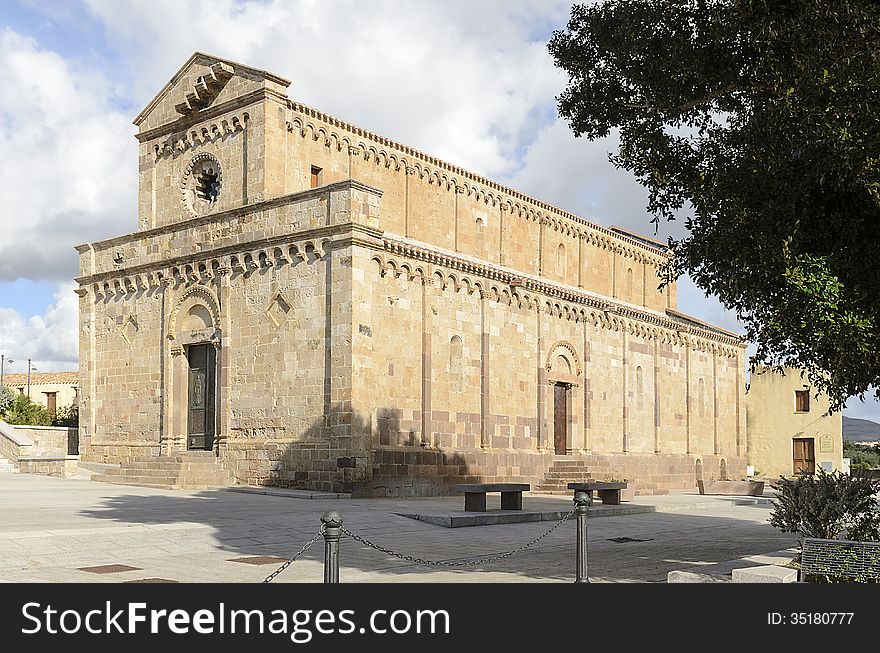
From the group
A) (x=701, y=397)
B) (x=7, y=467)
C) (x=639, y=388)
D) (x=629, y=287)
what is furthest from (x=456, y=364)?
(x=701, y=397)

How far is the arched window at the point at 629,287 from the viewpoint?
130ft

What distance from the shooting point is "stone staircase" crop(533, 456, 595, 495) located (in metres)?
29.7

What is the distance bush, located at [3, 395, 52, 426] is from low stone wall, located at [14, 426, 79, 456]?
284 inches

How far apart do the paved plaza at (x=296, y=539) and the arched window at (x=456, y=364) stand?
4309mm

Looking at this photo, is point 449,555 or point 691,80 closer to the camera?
point 691,80

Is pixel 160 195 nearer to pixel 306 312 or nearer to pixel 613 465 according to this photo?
pixel 306 312

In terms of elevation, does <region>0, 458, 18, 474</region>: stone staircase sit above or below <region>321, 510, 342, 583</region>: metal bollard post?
below

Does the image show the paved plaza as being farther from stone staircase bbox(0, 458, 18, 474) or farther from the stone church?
stone staircase bbox(0, 458, 18, 474)

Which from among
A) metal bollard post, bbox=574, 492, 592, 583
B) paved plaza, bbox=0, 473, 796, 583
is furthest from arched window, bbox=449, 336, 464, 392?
metal bollard post, bbox=574, 492, 592, 583

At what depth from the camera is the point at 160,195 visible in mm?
29719
